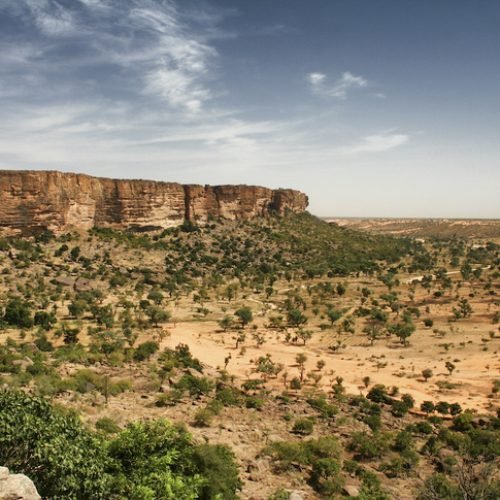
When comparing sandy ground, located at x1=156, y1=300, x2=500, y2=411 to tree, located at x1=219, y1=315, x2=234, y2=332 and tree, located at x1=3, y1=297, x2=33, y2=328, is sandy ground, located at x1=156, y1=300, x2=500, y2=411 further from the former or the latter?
tree, located at x1=3, y1=297, x2=33, y2=328

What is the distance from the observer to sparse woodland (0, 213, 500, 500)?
12.2m

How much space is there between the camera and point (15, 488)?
26.4 feet

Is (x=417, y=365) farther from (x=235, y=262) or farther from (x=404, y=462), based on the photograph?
(x=235, y=262)

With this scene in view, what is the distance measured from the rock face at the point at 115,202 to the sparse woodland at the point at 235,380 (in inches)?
169

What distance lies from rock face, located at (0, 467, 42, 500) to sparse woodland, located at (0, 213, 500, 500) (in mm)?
1325

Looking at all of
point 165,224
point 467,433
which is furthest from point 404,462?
point 165,224

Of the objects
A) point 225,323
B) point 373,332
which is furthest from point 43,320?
point 373,332

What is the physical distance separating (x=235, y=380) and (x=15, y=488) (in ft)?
77.1

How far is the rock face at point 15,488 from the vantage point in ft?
25.9

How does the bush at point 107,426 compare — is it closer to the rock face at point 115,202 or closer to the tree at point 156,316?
the tree at point 156,316

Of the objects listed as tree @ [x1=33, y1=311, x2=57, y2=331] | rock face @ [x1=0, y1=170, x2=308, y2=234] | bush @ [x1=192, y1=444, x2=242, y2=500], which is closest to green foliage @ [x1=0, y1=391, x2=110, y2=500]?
bush @ [x1=192, y1=444, x2=242, y2=500]

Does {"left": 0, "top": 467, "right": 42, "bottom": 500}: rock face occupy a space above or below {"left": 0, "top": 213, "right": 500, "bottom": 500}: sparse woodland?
above

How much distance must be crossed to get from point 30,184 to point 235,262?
39625 mm

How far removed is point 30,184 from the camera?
68.8 meters
